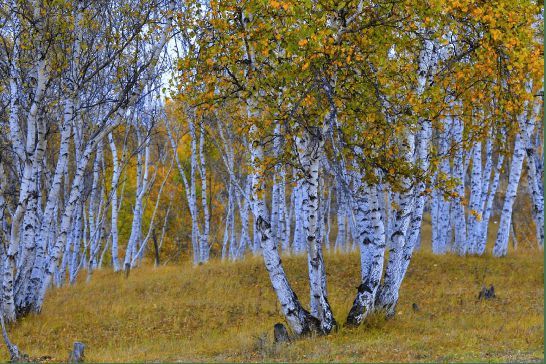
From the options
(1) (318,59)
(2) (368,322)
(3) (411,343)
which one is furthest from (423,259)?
(1) (318,59)

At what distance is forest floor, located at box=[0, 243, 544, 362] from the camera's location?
10.8 meters

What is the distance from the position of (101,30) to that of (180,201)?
1136 inches

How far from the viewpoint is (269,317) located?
1558cm

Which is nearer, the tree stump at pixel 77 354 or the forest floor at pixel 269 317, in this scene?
the tree stump at pixel 77 354

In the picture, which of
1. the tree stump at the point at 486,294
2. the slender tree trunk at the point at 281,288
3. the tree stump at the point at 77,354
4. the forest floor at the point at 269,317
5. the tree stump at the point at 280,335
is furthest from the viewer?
the tree stump at the point at 486,294

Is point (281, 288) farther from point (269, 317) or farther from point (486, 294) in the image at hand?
point (486, 294)

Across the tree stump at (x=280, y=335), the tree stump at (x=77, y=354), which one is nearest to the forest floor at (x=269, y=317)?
the tree stump at (x=280, y=335)

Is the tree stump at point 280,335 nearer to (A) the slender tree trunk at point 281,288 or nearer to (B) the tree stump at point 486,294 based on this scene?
(A) the slender tree trunk at point 281,288

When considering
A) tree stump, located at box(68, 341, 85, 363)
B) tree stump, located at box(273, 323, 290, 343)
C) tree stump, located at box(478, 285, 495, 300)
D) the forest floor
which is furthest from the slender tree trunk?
tree stump, located at box(478, 285, 495, 300)

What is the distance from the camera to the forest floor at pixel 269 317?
10.8m

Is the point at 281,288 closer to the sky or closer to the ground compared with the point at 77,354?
closer to the sky

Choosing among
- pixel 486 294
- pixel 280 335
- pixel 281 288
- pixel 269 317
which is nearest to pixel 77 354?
pixel 280 335

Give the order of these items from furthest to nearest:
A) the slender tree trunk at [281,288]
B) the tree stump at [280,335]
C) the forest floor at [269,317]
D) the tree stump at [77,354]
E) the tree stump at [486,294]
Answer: the tree stump at [486,294]
the slender tree trunk at [281,288]
the tree stump at [280,335]
the forest floor at [269,317]
the tree stump at [77,354]

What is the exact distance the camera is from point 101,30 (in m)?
16.4
